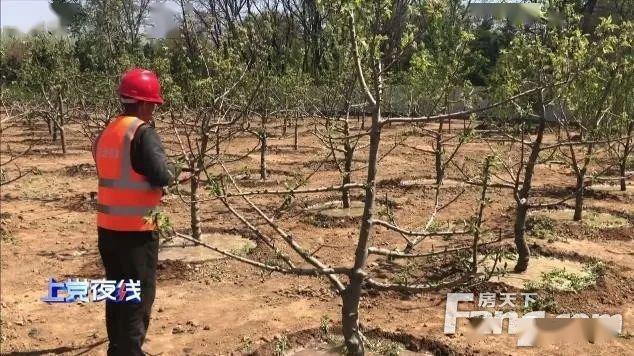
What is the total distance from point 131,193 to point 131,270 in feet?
1.71

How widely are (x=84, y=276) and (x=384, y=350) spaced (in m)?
3.62

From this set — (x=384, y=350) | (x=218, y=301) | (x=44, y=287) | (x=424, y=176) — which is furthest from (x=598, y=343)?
(x=424, y=176)

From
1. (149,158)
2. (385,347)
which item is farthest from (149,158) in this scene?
(385,347)

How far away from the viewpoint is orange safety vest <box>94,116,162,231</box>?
369 centimetres

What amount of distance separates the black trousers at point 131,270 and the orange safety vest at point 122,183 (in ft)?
0.29

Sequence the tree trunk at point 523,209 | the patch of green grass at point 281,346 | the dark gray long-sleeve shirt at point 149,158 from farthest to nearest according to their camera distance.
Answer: the tree trunk at point 523,209 → the patch of green grass at point 281,346 → the dark gray long-sleeve shirt at point 149,158

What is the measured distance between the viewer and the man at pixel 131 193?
12.1 feet

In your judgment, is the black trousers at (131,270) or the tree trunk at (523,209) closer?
the black trousers at (131,270)

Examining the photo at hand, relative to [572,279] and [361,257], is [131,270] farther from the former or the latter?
[572,279]

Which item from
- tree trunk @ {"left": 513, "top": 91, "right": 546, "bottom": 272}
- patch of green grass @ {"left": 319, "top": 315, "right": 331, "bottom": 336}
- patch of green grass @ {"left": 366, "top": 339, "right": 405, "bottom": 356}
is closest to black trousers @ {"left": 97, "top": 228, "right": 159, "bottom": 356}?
patch of green grass @ {"left": 319, "top": 315, "right": 331, "bottom": 336}

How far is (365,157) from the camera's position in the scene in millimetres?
16188

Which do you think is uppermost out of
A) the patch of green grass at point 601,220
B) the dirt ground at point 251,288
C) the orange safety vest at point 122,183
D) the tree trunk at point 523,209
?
the orange safety vest at point 122,183
